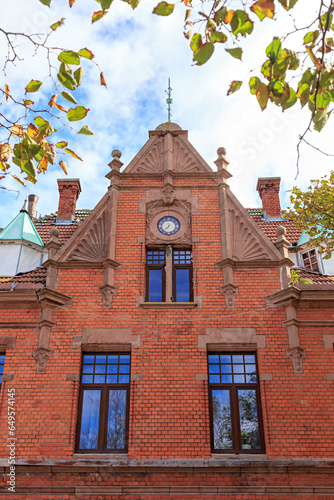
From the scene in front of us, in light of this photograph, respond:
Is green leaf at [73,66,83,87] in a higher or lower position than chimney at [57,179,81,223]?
lower

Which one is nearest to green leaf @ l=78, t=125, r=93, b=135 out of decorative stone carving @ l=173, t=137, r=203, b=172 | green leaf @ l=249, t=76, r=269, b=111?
green leaf @ l=249, t=76, r=269, b=111

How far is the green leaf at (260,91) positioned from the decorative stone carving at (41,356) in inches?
326

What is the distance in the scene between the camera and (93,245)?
46.0ft

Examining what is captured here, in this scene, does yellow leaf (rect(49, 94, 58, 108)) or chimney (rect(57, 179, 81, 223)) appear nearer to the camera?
yellow leaf (rect(49, 94, 58, 108))

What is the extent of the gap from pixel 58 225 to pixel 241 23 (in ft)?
42.3

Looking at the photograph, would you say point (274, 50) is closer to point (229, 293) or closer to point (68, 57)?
point (68, 57)

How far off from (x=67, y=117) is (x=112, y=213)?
7.68 meters

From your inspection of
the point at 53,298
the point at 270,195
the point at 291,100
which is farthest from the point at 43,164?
the point at 270,195

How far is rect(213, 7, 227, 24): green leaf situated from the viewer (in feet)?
19.5

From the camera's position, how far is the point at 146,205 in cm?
1451

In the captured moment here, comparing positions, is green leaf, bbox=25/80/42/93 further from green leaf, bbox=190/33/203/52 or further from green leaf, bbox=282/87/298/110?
green leaf, bbox=282/87/298/110

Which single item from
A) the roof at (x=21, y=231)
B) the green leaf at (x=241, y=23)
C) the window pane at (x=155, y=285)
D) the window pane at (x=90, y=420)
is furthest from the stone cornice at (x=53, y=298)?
the green leaf at (x=241, y=23)

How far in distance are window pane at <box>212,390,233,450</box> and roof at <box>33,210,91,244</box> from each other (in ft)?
23.8

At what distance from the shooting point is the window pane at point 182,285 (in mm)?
13141
